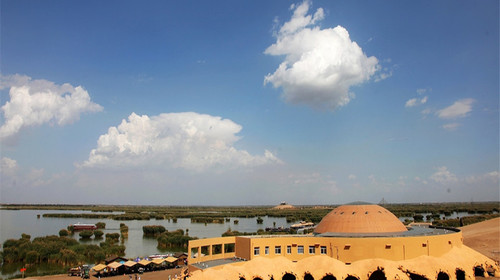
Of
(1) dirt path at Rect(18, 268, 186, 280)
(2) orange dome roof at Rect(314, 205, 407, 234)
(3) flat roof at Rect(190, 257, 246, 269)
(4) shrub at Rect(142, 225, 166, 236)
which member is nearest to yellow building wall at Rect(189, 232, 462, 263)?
(3) flat roof at Rect(190, 257, 246, 269)

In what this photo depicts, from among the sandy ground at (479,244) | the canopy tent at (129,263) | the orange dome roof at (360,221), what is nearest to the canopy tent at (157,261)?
the sandy ground at (479,244)

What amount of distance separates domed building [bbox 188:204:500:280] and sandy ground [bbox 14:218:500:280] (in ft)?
21.6

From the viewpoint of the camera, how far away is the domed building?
3145cm

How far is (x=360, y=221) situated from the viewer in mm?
38406

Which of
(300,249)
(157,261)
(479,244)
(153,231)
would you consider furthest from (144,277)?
(479,244)

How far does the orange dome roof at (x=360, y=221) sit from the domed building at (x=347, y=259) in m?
0.68

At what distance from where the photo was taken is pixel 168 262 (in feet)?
154

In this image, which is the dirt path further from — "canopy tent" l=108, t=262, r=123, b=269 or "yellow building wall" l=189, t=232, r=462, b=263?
"yellow building wall" l=189, t=232, r=462, b=263

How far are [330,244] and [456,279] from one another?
12778mm

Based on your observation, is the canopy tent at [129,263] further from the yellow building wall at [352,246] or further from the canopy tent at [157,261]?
the yellow building wall at [352,246]

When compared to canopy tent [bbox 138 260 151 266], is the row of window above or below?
above

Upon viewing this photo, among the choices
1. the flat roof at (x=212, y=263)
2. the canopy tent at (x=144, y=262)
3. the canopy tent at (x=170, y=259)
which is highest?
the flat roof at (x=212, y=263)

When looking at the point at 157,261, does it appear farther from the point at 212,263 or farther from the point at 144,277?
the point at 212,263

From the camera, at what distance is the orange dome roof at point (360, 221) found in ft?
125
